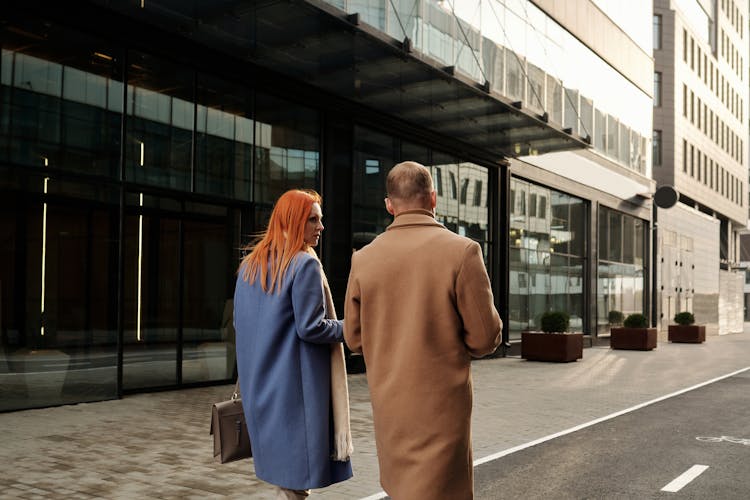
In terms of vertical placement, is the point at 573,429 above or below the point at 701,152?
below

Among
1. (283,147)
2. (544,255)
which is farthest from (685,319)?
(283,147)

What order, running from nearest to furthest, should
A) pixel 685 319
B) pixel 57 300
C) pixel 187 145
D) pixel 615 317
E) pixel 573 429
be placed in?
pixel 573 429
pixel 57 300
pixel 187 145
pixel 615 317
pixel 685 319

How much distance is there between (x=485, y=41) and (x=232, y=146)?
26.9 ft

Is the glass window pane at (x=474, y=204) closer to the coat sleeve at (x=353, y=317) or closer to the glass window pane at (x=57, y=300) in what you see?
the glass window pane at (x=57, y=300)

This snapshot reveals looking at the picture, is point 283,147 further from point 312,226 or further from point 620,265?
point 620,265

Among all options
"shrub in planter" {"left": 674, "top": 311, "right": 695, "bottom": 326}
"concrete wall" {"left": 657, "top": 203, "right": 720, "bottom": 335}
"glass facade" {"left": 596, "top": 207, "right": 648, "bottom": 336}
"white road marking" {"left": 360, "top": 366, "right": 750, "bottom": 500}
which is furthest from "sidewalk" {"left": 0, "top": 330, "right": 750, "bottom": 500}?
"concrete wall" {"left": 657, "top": 203, "right": 720, "bottom": 335}

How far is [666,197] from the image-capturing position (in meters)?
33.9

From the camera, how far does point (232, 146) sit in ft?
42.3

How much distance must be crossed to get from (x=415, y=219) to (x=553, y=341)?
1688 cm

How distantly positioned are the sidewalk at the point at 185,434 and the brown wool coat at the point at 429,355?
3.15 metres

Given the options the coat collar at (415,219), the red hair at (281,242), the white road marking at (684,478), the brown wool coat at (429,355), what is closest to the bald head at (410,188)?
the coat collar at (415,219)

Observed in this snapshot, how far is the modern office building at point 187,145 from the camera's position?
1033cm

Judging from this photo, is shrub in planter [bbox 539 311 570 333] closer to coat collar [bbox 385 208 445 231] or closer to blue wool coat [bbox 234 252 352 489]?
blue wool coat [bbox 234 252 352 489]

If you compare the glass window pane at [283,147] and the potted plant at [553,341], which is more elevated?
the glass window pane at [283,147]
